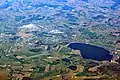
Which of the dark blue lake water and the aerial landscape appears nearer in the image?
the aerial landscape

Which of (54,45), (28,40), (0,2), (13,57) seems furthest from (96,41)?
(0,2)

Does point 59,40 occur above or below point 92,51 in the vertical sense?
above

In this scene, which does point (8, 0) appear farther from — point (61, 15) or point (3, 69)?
point (3, 69)

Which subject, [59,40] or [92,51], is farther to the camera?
[59,40]

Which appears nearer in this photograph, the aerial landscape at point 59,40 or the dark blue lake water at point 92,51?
the aerial landscape at point 59,40
